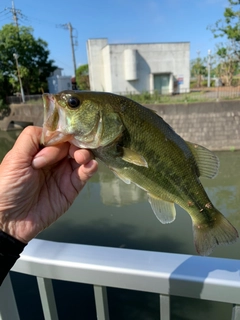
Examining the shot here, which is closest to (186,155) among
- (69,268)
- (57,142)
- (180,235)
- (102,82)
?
(57,142)

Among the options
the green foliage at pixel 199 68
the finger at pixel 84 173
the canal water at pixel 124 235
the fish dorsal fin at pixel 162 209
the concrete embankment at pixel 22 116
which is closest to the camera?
the finger at pixel 84 173

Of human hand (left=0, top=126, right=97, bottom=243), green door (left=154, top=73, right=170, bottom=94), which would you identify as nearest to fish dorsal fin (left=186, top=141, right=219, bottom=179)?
human hand (left=0, top=126, right=97, bottom=243)

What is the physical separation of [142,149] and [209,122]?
13.5m

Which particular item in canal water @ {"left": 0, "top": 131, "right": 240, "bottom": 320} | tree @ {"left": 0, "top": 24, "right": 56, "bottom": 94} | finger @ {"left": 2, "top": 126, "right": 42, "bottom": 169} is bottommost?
canal water @ {"left": 0, "top": 131, "right": 240, "bottom": 320}

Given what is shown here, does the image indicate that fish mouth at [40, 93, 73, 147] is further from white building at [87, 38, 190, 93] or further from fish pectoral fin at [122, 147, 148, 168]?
white building at [87, 38, 190, 93]

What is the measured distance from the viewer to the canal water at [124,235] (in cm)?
392

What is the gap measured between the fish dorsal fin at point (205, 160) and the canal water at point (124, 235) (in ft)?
9.61

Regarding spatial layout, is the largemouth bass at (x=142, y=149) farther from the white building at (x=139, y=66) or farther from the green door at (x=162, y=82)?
the green door at (x=162, y=82)

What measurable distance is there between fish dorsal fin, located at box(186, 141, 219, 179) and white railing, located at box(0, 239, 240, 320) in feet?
1.81

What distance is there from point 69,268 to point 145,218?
236 inches

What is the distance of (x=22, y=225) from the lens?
1.45m

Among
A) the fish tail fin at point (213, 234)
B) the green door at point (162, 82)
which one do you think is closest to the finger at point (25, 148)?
the fish tail fin at point (213, 234)

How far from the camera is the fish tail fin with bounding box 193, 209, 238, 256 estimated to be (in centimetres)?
148

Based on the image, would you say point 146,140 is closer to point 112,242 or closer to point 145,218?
point 112,242
